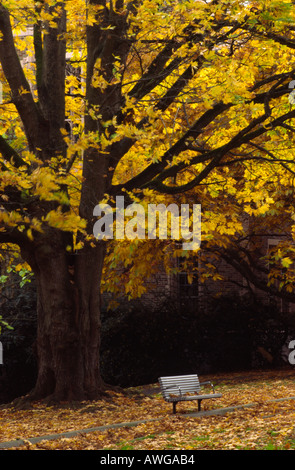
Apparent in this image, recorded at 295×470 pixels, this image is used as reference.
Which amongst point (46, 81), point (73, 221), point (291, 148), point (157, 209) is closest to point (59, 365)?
point (157, 209)

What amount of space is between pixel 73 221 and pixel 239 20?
15.6 ft

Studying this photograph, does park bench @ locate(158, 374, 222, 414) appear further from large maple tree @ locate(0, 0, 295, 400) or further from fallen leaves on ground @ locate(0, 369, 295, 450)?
large maple tree @ locate(0, 0, 295, 400)

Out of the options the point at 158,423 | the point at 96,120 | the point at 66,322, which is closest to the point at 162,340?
the point at 66,322

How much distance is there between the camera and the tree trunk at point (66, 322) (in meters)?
12.4

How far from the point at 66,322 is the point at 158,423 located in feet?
9.95

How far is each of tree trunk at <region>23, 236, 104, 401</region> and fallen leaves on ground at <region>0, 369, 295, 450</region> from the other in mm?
456

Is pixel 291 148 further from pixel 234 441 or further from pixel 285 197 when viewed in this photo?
pixel 234 441

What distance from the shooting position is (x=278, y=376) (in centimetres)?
1812

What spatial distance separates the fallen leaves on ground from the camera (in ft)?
28.0

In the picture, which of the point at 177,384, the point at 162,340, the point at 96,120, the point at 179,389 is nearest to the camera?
the point at 179,389

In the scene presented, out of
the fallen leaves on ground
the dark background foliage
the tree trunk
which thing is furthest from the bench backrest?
the dark background foliage

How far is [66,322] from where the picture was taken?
40.9ft

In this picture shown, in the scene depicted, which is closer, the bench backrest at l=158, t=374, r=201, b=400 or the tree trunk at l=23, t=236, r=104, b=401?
the bench backrest at l=158, t=374, r=201, b=400

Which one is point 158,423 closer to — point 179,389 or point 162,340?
point 179,389
